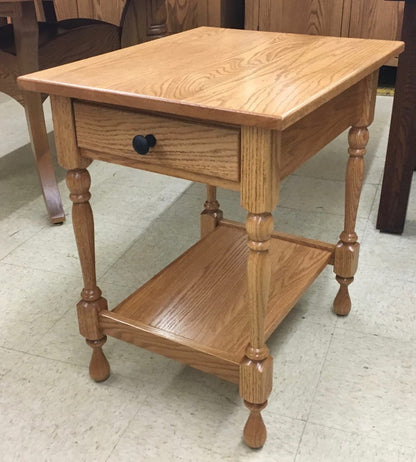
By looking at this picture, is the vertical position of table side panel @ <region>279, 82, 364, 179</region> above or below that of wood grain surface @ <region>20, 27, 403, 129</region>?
below

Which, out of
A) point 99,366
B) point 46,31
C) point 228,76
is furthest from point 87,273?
point 46,31

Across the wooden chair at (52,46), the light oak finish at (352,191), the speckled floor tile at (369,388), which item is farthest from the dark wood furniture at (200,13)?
the speckled floor tile at (369,388)

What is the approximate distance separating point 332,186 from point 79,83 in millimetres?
1475

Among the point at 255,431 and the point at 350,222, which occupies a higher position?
the point at 350,222

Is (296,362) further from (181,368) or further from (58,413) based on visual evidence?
(58,413)

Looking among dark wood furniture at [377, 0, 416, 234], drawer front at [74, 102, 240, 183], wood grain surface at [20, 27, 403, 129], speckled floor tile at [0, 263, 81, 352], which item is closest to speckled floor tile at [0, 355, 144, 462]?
speckled floor tile at [0, 263, 81, 352]

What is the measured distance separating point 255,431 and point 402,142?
1.05 metres

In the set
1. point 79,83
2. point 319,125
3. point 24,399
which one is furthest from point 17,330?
point 319,125

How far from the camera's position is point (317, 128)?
42.4 inches

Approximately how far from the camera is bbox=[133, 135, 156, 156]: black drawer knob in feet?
3.19

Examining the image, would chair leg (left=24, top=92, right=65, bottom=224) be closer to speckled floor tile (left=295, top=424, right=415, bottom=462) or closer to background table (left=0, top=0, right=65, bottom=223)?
background table (left=0, top=0, right=65, bottom=223)

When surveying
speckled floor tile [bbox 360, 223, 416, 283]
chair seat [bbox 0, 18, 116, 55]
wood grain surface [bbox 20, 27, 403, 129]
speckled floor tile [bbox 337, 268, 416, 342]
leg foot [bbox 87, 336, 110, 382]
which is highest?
wood grain surface [bbox 20, 27, 403, 129]

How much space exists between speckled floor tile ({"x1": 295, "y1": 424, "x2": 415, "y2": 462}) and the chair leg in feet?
3.93

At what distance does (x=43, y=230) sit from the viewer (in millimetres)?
1989
